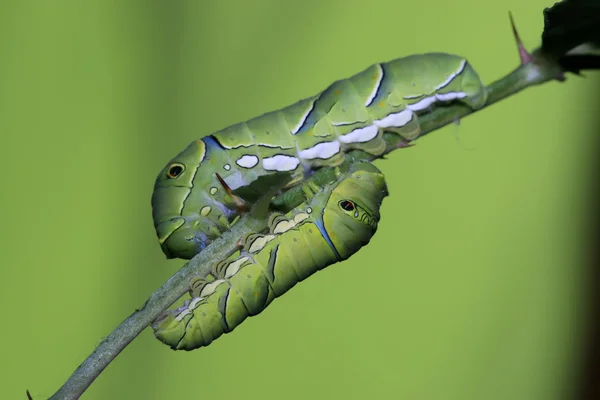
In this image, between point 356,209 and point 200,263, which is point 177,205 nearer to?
point 356,209

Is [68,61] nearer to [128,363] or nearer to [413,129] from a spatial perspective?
[128,363]

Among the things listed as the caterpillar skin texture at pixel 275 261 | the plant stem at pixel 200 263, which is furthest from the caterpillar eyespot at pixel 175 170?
the plant stem at pixel 200 263

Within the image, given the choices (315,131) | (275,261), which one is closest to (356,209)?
(275,261)

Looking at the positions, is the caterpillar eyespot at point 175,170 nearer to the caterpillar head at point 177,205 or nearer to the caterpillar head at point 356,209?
the caterpillar head at point 177,205

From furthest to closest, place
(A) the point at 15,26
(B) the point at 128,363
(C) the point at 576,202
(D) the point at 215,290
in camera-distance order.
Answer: (C) the point at 576,202, (B) the point at 128,363, (A) the point at 15,26, (D) the point at 215,290

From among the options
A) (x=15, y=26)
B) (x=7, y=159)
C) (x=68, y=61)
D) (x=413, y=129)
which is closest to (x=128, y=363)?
(x=7, y=159)

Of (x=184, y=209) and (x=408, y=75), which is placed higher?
(x=408, y=75)
